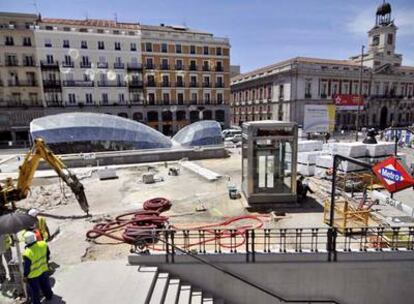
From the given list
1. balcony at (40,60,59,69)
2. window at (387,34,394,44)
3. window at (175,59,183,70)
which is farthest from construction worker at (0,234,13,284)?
window at (387,34,394,44)

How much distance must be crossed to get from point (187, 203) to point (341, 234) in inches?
229

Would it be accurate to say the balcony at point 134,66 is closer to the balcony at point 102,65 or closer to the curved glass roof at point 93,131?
the balcony at point 102,65

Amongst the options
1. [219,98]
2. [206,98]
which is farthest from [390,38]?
[206,98]

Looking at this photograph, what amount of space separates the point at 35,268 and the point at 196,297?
3698 millimetres

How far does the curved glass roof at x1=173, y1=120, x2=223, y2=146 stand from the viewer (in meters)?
24.7

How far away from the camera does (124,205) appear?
Result: 10.9 metres

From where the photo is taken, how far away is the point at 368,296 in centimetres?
700

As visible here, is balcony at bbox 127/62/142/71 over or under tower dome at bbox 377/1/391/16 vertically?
under

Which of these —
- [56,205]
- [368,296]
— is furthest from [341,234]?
[56,205]

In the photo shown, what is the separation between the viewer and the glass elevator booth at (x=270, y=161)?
400 inches

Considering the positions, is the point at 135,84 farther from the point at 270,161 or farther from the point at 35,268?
the point at 35,268

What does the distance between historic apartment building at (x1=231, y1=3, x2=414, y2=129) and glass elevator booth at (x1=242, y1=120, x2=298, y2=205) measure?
41184 mm

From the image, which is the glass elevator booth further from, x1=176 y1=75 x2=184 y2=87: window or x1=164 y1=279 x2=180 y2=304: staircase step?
x1=176 y1=75 x2=184 y2=87: window

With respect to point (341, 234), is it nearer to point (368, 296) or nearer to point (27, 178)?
point (368, 296)
